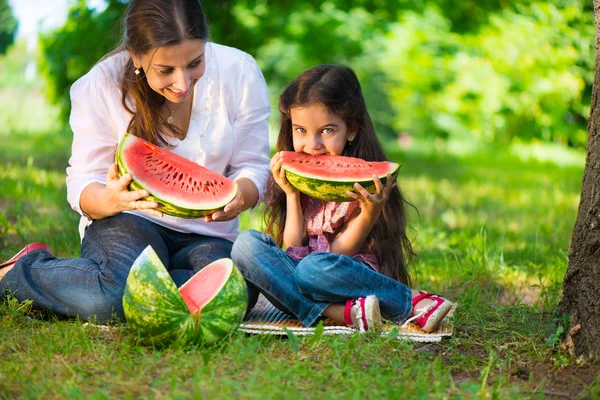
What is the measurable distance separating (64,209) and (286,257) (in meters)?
2.45

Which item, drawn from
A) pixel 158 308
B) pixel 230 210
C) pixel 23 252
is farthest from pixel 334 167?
pixel 23 252

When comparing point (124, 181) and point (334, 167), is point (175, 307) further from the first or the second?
point (334, 167)

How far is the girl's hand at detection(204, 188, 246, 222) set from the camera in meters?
3.46

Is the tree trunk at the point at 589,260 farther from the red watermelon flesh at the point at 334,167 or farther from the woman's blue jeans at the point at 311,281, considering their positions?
the red watermelon flesh at the point at 334,167

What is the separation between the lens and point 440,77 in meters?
16.2

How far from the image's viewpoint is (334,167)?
3623 mm

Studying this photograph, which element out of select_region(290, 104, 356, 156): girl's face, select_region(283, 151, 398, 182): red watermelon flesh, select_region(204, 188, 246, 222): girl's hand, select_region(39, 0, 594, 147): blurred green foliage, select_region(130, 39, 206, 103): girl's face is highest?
select_region(130, 39, 206, 103): girl's face

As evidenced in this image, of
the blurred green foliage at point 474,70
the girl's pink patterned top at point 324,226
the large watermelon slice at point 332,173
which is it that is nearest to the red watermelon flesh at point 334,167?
the large watermelon slice at point 332,173

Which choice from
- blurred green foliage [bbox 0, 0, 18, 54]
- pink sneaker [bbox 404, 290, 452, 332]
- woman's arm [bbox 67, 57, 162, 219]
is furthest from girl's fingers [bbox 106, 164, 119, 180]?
blurred green foliage [bbox 0, 0, 18, 54]

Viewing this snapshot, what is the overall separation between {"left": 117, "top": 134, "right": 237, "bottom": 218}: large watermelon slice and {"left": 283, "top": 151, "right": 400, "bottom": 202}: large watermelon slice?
0.31m

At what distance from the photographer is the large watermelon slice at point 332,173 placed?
347cm

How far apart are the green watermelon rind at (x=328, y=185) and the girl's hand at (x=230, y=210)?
261mm

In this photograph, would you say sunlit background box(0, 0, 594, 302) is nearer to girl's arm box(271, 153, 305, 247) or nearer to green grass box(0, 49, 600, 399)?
green grass box(0, 49, 600, 399)

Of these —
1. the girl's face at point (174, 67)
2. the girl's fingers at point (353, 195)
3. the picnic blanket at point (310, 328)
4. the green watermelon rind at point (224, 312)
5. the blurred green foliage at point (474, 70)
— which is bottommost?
the blurred green foliage at point (474, 70)
